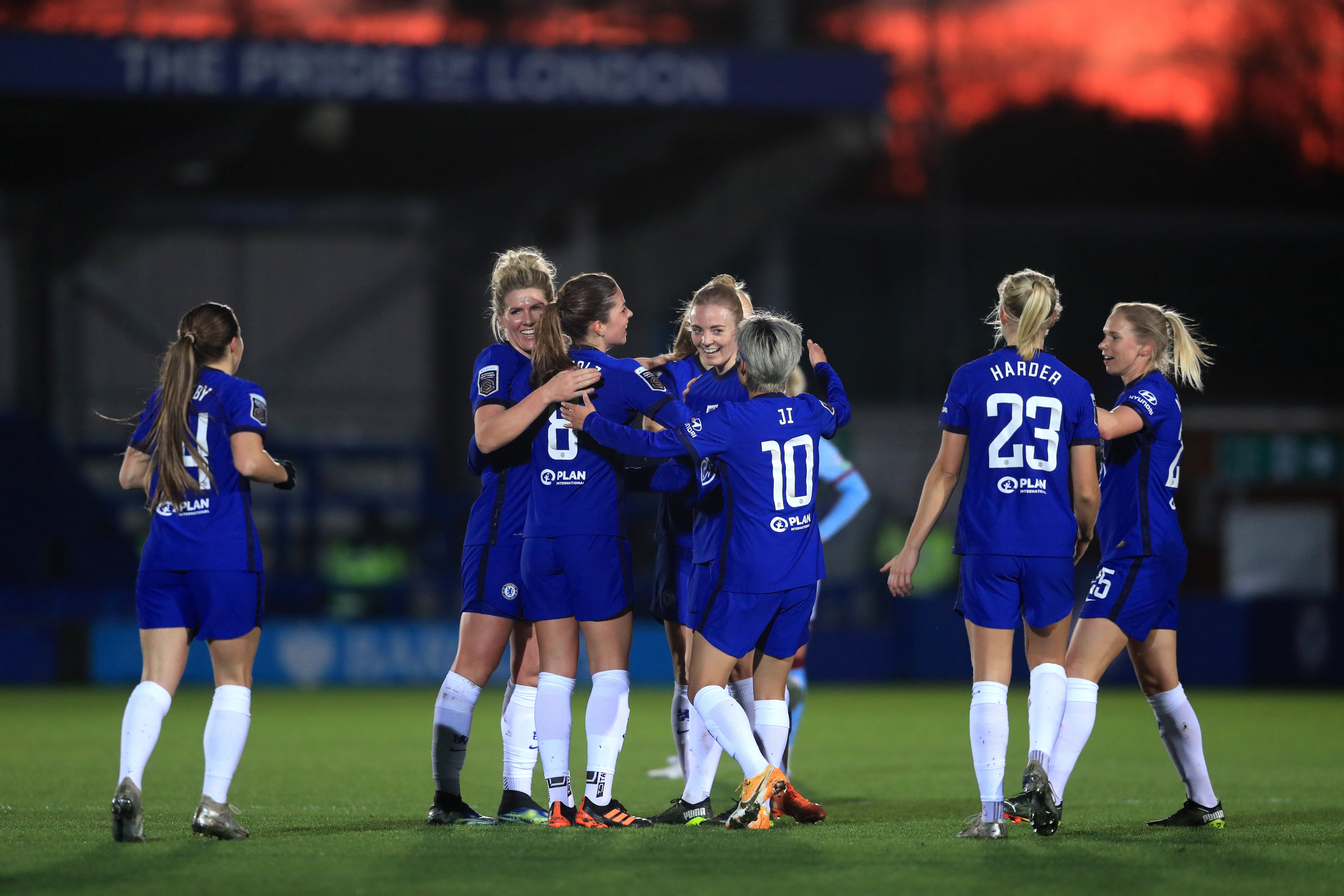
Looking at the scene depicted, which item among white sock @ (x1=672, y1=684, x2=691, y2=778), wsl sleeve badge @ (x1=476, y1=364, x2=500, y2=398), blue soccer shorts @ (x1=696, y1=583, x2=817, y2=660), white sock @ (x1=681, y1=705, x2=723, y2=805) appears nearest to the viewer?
blue soccer shorts @ (x1=696, y1=583, x2=817, y2=660)

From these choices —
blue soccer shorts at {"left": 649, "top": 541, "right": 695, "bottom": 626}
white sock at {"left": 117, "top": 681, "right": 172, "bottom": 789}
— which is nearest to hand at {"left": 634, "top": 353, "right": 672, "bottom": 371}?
blue soccer shorts at {"left": 649, "top": 541, "right": 695, "bottom": 626}

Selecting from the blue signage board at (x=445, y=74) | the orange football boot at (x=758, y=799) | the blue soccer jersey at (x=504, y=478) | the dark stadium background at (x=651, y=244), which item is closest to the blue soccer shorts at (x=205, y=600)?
the blue soccer jersey at (x=504, y=478)

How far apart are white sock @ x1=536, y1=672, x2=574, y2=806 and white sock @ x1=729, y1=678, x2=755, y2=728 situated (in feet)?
2.65

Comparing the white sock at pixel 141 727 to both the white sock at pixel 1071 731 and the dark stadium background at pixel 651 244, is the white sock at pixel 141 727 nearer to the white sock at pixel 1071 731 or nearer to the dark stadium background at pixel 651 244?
the white sock at pixel 1071 731

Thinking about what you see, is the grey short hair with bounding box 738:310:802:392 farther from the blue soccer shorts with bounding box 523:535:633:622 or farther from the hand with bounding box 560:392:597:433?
the blue soccer shorts with bounding box 523:535:633:622

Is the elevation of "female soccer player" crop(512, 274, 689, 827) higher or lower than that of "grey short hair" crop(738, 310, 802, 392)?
lower

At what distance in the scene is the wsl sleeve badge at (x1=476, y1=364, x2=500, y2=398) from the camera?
6262 mm

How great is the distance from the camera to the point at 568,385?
5953mm

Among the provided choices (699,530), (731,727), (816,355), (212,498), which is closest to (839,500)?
(816,355)

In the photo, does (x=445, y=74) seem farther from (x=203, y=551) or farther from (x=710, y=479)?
(x=203, y=551)

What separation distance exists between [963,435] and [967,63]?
25.9 m

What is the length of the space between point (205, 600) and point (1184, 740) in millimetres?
3805

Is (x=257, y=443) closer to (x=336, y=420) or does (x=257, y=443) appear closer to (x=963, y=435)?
(x=963, y=435)

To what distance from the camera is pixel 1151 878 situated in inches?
199
